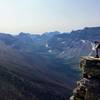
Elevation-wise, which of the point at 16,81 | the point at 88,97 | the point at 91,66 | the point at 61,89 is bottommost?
the point at 61,89

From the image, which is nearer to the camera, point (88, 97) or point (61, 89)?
point (88, 97)

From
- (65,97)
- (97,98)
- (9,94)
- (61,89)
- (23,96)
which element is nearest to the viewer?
(97,98)

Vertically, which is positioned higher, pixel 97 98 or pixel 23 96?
pixel 97 98

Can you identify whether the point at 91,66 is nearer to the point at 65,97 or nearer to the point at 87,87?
the point at 87,87

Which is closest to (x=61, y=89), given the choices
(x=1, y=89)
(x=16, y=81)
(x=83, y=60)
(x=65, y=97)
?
(x=65, y=97)

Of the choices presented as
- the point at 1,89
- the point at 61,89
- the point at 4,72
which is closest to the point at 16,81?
the point at 4,72

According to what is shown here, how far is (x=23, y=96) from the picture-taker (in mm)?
119062

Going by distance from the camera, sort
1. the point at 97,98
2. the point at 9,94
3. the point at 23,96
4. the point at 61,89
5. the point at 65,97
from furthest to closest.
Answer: the point at 61,89, the point at 65,97, the point at 23,96, the point at 9,94, the point at 97,98

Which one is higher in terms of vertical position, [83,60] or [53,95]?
[83,60]

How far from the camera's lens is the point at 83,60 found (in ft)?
68.0

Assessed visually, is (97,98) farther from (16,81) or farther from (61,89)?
(61,89)

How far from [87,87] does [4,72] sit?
121m

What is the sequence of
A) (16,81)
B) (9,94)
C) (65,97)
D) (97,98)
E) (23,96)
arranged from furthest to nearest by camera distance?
(65,97)
(16,81)
(23,96)
(9,94)
(97,98)

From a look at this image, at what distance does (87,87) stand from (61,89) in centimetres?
14099
